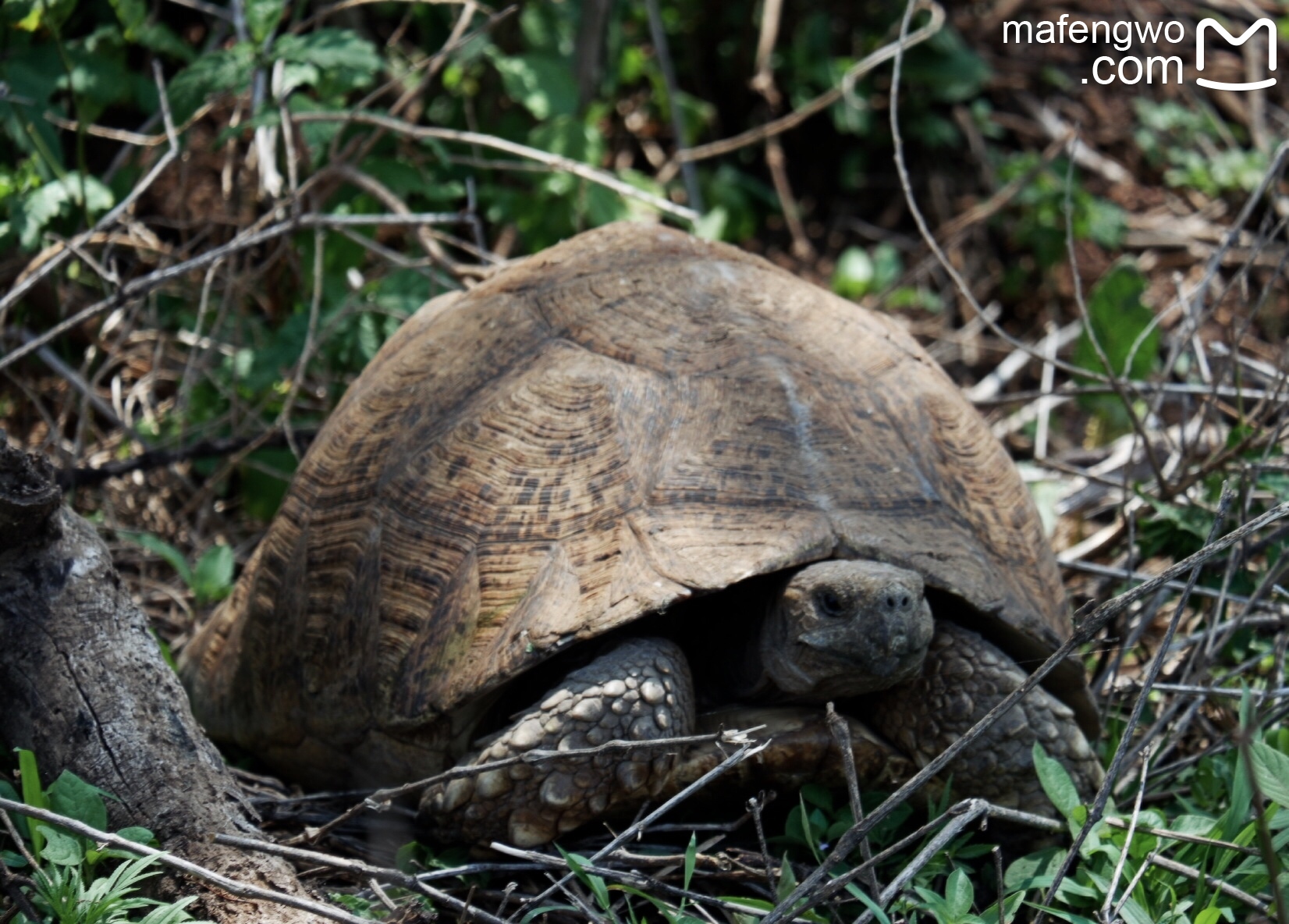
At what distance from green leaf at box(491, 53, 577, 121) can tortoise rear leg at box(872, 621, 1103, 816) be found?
95.7 inches

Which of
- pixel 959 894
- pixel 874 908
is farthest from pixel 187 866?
pixel 959 894

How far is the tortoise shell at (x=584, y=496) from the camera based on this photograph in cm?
218

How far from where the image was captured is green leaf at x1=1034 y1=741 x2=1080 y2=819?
2.21 m

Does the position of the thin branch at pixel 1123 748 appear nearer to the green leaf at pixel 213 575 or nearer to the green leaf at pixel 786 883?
the green leaf at pixel 786 883

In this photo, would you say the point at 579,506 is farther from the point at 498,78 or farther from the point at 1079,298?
the point at 498,78

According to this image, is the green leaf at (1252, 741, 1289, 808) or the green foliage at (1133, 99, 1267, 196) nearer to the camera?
the green leaf at (1252, 741, 1289, 808)

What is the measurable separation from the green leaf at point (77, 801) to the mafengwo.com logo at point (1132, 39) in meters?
5.38

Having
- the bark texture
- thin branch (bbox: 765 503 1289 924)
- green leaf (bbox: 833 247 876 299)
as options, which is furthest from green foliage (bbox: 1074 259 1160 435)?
Answer: the bark texture

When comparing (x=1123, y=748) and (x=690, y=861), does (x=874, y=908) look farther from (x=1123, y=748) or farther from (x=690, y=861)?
(x=1123, y=748)

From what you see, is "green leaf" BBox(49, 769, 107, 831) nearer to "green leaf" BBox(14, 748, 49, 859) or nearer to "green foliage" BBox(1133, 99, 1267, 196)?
"green leaf" BBox(14, 748, 49, 859)

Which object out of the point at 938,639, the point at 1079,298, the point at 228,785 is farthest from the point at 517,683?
the point at 1079,298

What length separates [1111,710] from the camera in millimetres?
2758

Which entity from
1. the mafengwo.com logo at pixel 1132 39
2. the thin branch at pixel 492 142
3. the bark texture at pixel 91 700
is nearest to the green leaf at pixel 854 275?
the mafengwo.com logo at pixel 1132 39

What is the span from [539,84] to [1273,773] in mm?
3021
